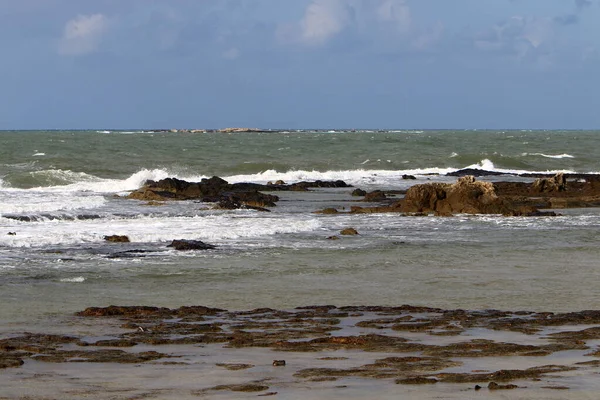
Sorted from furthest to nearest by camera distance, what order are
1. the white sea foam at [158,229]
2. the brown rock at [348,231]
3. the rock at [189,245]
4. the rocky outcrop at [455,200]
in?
1. the rocky outcrop at [455,200]
2. the brown rock at [348,231]
3. the white sea foam at [158,229]
4. the rock at [189,245]

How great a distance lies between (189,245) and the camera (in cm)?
1828

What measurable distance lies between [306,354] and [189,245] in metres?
9.41

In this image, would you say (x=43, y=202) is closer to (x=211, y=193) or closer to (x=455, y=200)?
(x=211, y=193)

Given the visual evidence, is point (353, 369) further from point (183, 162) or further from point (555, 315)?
point (183, 162)

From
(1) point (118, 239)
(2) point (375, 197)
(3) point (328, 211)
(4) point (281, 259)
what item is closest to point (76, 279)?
(4) point (281, 259)

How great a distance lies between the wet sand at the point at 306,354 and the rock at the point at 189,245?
20.1 ft

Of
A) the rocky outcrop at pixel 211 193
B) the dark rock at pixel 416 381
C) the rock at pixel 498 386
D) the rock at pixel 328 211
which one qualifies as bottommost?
the dark rock at pixel 416 381

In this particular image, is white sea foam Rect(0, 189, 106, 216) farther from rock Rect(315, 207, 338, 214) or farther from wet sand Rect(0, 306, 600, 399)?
wet sand Rect(0, 306, 600, 399)

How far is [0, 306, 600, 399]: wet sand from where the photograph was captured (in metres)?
7.58

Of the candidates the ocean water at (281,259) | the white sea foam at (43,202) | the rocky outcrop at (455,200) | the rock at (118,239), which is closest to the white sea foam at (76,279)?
the ocean water at (281,259)

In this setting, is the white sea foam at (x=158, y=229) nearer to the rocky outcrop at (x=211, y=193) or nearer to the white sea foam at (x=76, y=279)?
the rocky outcrop at (x=211, y=193)

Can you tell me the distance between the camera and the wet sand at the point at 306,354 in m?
7.58

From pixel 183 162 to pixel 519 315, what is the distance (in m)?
48.0

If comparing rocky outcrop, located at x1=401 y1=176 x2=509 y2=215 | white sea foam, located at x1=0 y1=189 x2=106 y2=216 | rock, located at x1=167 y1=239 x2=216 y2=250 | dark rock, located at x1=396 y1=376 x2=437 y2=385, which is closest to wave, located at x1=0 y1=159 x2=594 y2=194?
white sea foam, located at x1=0 y1=189 x2=106 y2=216
